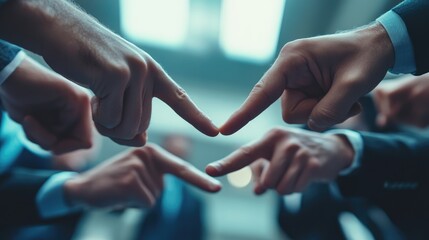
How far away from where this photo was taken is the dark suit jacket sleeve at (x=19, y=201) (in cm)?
65

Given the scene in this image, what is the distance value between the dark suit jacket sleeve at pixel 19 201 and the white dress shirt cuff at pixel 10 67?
25 cm

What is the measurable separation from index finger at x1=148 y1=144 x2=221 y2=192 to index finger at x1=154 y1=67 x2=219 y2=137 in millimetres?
161

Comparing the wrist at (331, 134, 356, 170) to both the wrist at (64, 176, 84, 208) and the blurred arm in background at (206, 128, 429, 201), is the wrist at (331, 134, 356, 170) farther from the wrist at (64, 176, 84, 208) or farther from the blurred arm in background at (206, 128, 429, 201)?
the wrist at (64, 176, 84, 208)

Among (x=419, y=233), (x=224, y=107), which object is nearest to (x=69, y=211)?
(x=224, y=107)

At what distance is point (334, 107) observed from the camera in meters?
0.39

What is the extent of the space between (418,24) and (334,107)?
Answer: 15 cm

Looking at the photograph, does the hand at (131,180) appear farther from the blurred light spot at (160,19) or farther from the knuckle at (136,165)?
the blurred light spot at (160,19)

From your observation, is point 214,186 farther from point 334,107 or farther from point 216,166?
point 334,107

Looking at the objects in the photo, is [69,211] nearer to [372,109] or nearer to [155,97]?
[155,97]

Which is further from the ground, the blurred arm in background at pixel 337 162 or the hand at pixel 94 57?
the hand at pixel 94 57

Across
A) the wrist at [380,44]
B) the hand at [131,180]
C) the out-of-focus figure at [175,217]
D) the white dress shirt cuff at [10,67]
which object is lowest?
the out-of-focus figure at [175,217]

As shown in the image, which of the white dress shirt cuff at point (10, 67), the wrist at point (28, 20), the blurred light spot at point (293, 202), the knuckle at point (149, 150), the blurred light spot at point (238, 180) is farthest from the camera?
the blurred light spot at point (238, 180)

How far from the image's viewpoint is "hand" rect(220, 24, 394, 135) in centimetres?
39

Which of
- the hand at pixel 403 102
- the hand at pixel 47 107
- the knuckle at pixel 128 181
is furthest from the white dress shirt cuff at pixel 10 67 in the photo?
the hand at pixel 403 102
